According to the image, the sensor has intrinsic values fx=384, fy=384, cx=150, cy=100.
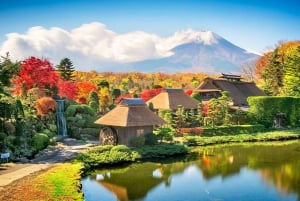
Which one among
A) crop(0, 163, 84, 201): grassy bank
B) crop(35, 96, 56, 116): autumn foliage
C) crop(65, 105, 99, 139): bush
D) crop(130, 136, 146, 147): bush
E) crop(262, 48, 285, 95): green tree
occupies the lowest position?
crop(0, 163, 84, 201): grassy bank

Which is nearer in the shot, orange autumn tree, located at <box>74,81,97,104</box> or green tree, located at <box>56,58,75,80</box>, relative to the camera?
orange autumn tree, located at <box>74,81,97,104</box>

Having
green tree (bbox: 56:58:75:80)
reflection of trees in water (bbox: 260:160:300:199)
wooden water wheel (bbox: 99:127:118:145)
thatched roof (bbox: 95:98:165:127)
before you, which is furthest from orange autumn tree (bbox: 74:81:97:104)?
reflection of trees in water (bbox: 260:160:300:199)

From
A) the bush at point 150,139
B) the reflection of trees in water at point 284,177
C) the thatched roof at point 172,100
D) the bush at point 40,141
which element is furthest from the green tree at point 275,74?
the bush at point 40,141

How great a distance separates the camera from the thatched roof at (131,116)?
2995 cm

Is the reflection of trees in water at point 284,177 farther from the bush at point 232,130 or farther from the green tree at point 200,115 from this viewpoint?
the green tree at point 200,115

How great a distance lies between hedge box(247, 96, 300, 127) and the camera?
44.5 meters

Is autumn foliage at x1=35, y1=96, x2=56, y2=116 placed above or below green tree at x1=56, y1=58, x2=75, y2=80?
below

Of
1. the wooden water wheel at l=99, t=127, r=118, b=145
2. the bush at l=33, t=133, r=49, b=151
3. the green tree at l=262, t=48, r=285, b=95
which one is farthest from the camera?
the green tree at l=262, t=48, r=285, b=95

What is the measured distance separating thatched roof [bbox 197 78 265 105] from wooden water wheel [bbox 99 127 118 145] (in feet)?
75.7

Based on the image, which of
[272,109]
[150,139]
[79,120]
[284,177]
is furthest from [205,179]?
[272,109]

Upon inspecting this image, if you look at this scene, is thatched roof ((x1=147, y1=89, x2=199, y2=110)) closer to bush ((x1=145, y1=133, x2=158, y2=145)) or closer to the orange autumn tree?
the orange autumn tree

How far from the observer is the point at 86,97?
46.7 metres

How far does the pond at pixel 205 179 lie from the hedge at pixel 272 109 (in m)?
13.7

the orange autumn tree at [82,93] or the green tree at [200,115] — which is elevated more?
the orange autumn tree at [82,93]
